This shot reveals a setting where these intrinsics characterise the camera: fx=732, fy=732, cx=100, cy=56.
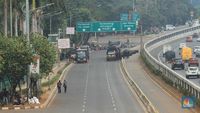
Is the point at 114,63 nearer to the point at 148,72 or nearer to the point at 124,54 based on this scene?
the point at 124,54

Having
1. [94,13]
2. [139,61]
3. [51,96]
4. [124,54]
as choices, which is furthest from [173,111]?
[94,13]

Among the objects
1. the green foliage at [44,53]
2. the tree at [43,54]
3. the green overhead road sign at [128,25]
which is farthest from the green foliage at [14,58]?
the green overhead road sign at [128,25]

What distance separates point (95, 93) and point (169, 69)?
30.2ft

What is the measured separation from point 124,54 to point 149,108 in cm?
6881

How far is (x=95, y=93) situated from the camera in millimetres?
70375

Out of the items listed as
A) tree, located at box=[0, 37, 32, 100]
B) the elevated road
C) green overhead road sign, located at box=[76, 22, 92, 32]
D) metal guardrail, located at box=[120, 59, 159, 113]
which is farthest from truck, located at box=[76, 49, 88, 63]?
tree, located at box=[0, 37, 32, 100]

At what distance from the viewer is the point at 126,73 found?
303 ft

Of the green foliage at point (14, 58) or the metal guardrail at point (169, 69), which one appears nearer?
the green foliage at point (14, 58)

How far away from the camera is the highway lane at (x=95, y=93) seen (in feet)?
178

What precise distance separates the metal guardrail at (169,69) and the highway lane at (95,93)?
13.8 ft

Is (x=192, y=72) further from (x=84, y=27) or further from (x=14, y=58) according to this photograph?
(x=84, y=27)

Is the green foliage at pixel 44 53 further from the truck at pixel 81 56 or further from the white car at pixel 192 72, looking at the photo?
the truck at pixel 81 56

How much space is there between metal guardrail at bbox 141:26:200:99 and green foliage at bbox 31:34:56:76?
11.3 m

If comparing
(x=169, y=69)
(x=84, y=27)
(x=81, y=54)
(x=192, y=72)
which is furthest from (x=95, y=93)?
(x=84, y=27)
